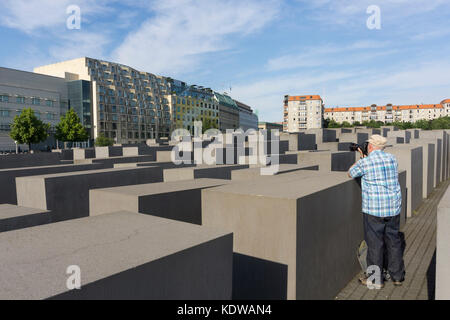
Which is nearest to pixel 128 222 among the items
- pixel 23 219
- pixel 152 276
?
pixel 152 276

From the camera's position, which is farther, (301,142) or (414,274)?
(301,142)

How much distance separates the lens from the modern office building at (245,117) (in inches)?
5183

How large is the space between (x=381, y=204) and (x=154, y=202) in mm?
3086

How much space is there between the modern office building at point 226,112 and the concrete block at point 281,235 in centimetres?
10241

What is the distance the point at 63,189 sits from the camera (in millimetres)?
7633

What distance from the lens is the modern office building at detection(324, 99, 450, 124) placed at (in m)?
139

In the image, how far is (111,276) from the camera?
200cm

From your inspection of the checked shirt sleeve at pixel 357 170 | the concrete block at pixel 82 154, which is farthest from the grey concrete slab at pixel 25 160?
the checked shirt sleeve at pixel 357 170

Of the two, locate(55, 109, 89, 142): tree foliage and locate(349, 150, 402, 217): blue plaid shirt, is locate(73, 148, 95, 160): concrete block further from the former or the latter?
locate(55, 109, 89, 142): tree foliage

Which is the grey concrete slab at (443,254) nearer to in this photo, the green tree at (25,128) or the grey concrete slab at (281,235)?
the grey concrete slab at (281,235)

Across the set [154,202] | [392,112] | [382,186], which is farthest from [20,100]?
[392,112]

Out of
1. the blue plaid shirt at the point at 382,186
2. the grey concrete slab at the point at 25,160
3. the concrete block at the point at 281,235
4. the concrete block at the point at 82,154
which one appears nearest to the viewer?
the concrete block at the point at 281,235

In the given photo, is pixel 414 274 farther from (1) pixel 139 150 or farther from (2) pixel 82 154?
(2) pixel 82 154

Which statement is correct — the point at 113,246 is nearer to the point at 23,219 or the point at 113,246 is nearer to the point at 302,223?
the point at 302,223
